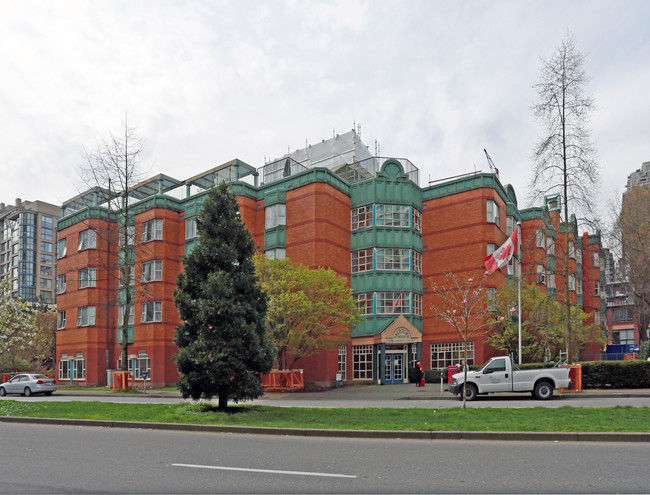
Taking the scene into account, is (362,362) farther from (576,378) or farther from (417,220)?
(576,378)

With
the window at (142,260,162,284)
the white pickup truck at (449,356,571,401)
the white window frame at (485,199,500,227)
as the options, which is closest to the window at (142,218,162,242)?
the window at (142,260,162,284)

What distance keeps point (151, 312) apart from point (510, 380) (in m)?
29.2

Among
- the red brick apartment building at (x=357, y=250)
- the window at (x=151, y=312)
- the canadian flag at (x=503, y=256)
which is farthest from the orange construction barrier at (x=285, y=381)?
the window at (x=151, y=312)

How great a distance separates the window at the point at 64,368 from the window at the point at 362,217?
26.8m

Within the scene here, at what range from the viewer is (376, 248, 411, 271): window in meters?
39.3

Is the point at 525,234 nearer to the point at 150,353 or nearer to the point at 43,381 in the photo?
the point at 150,353

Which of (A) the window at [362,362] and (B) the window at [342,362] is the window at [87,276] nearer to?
(B) the window at [342,362]

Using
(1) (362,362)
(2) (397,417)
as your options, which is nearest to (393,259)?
(1) (362,362)

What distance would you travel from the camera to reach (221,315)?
16.4m

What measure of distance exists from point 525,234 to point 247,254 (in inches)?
1408

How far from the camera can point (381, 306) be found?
38.8 m

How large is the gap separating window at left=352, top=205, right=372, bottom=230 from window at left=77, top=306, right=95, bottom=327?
73.9 ft

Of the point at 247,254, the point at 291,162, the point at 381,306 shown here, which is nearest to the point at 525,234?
the point at 381,306

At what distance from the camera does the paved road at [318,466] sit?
277 inches
